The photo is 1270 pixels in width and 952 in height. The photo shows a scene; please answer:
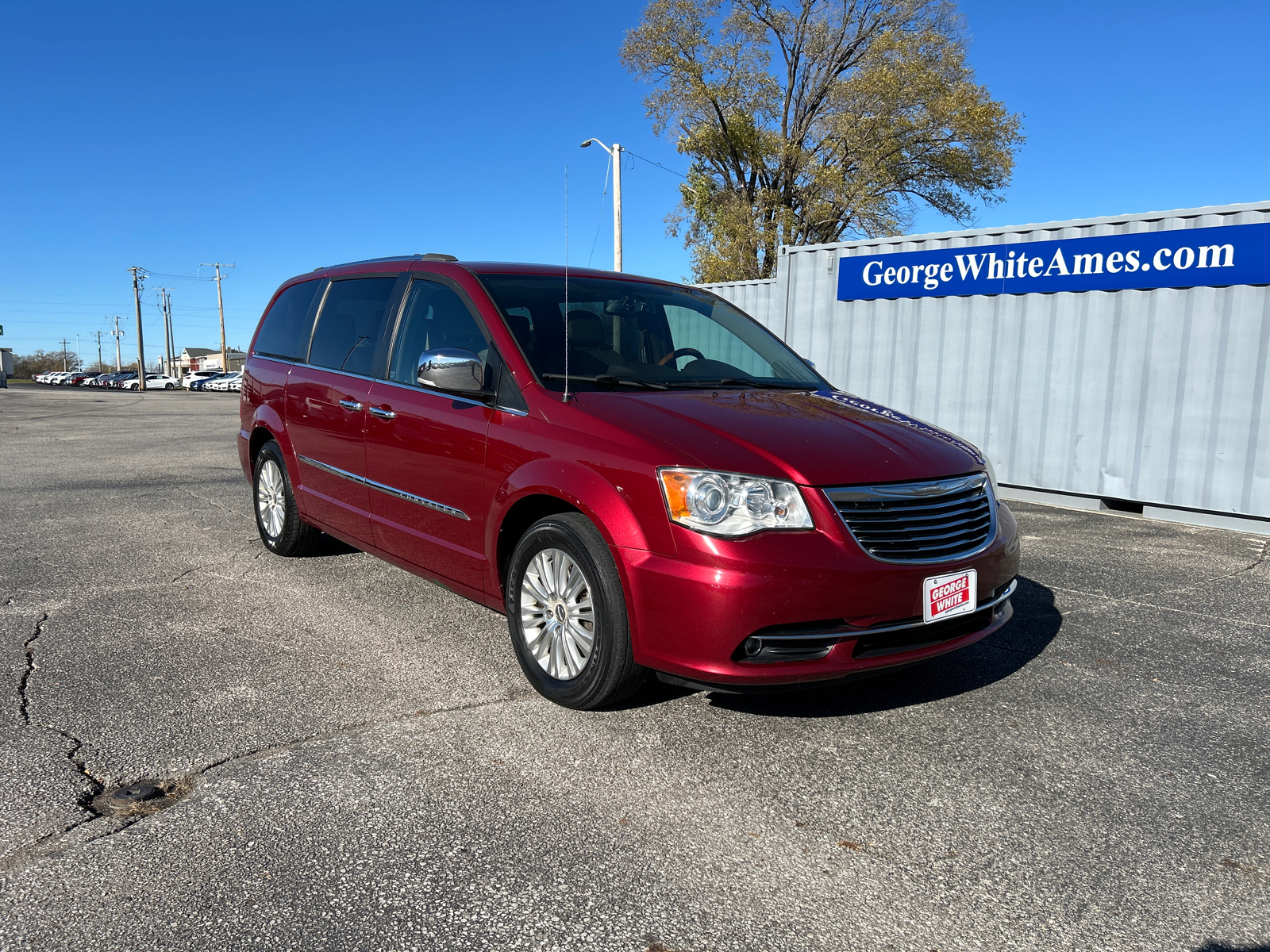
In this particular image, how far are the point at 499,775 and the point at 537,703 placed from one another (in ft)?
2.04

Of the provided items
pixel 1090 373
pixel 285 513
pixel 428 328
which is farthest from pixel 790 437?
pixel 1090 373

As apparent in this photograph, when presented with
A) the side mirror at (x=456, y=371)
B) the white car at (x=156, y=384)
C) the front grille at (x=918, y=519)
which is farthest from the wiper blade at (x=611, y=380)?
the white car at (x=156, y=384)

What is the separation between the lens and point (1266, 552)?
273 inches

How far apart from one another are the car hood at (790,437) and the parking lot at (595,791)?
98 centimetres

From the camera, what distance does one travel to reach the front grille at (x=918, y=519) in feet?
10.1

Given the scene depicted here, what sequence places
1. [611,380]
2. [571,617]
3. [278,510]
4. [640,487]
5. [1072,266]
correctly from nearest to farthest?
1. [640,487]
2. [571,617]
3. [611,380]
4. [278,510]
5. [1072,266]

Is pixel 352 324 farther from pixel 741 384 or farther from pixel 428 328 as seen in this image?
pixel 741 384

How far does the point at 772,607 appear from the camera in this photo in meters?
2.92

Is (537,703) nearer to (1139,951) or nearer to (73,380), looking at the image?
(1139,951)

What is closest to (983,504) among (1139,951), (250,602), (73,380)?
(1139,951)

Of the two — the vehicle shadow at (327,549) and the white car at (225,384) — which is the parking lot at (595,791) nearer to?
the vehicle shadow at (327,549)

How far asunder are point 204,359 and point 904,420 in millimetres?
169377

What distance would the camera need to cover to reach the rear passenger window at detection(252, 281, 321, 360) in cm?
557

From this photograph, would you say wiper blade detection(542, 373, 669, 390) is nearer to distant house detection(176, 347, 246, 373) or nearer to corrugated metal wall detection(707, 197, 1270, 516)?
corrugated metal wall detection(707, 197, 1270, 516)
